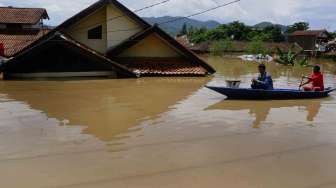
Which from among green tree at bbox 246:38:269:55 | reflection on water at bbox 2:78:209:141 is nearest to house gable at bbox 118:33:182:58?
reflection on water at bbox 2:78:209:141

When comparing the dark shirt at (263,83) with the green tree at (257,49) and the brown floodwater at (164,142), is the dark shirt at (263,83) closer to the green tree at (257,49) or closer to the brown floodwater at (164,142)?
the brown floodwater at (164,142)

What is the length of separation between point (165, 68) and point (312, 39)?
44.7 meters

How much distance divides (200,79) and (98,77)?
4649 mm

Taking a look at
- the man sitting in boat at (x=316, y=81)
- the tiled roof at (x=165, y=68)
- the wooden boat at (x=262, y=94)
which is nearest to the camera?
the wooden boat at (x=262, y=94)

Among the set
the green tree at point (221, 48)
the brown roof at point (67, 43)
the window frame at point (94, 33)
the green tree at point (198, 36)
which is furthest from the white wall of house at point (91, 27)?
the green tree at point (198, 36)

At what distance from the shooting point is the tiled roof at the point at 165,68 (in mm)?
20203

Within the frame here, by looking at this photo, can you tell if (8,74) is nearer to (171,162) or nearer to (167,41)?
(167,41)

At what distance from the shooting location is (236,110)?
1105 cm

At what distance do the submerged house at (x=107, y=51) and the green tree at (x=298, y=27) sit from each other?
57638mm

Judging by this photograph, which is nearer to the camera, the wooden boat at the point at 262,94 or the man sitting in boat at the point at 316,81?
the wooden boat at the point at 262,94

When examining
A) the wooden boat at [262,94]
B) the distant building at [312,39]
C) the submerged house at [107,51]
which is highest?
the distant building at [312,39]

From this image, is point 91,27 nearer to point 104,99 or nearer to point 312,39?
point 104,99

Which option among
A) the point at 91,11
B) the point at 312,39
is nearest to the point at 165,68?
the point at 91,11

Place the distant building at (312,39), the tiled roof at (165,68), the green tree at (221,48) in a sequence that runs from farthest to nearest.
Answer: the distant building at (312,39) < the green tree at (221,48) < the tiled roof at (165,68)
